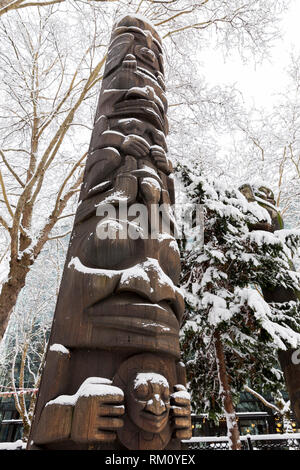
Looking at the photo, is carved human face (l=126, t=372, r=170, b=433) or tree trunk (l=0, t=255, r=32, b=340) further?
tree trunk (l=0, t=255, r=32, b=340)

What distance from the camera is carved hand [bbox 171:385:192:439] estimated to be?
177cm

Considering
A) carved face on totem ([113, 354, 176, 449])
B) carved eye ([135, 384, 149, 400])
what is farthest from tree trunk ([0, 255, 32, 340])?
carved eye ([135, 384, 149, 400])

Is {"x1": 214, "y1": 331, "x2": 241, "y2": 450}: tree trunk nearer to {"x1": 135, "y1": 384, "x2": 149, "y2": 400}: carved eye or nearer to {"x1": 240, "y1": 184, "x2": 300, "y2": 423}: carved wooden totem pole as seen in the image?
{"x1": 240, "y1": 184, "x2": 300, "y2": 423}: carved wooden totem pole

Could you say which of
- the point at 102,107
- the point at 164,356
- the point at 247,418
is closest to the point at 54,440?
the point at 164,356

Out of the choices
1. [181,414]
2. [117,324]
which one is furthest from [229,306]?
[117,324]

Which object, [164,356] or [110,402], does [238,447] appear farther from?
[110,402]

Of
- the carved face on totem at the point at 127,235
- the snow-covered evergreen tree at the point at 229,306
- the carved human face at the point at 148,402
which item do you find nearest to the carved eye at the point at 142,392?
the carved human face at the point at 148,402

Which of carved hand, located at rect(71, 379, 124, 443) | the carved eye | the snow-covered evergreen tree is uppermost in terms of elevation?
the snow-covered evergreen tree

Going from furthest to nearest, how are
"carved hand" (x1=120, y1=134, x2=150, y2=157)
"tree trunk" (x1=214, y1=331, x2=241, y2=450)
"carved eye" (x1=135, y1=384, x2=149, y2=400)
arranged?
"tree trunk" (x1=214, y1=331, x2=241, y2=450), "carved hand" (x1=120, y1=134, x2=150, y2=157), "carved eye" (x1=135, y1=384, x2=149, y2=400)

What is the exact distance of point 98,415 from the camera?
1543mm

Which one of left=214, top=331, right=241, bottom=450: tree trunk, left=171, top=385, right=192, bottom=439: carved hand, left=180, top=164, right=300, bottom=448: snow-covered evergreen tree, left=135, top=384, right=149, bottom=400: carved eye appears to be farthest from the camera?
left=180, top=164, right=300, bottom=448: snow-covered evergreen tree

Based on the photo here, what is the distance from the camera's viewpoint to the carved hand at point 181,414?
5.79ft

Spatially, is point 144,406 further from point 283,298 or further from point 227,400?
point 283,298

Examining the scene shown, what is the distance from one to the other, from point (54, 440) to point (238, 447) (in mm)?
3978
